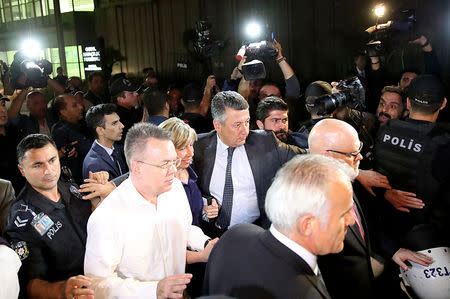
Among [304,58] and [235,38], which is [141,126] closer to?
[304,58]

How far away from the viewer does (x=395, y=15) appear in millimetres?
4598

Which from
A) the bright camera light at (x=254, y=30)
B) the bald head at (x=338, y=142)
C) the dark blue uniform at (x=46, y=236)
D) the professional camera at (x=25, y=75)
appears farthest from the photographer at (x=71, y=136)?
the bald head at (x=338, y=142)

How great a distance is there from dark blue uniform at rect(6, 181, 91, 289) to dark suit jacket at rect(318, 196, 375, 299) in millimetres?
1385

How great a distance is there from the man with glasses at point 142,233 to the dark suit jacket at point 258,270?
1.13 feet

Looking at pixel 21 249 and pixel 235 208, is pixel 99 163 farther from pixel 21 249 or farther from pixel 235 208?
pixel 21 249

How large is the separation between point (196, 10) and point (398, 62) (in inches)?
176

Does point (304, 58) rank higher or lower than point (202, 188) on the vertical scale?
higher

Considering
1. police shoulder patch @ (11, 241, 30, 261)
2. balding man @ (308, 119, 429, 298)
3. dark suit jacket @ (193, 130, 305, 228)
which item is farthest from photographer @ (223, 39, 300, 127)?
police shoulder patch @ (11, 241, 30, 261)

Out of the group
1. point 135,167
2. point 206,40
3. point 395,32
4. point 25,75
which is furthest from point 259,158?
point 25,75

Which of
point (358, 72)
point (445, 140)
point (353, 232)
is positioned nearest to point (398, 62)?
point (358, 72)

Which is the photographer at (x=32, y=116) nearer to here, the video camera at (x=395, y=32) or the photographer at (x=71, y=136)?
the photographer at (x=71, y=136)

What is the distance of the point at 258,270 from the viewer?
137 centimetres

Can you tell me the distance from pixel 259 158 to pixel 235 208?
42cm

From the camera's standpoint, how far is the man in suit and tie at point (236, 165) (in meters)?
2.94
